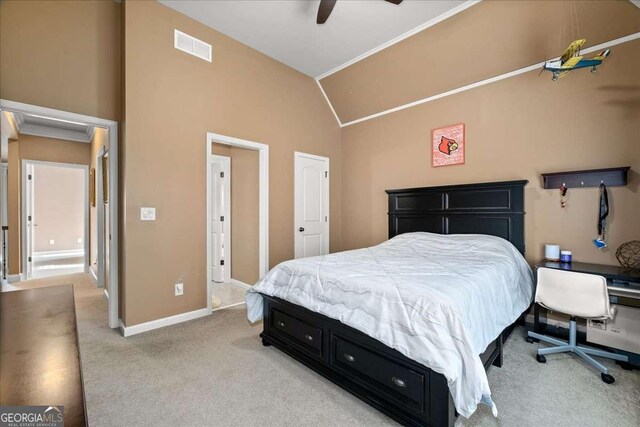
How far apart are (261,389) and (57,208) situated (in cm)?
927

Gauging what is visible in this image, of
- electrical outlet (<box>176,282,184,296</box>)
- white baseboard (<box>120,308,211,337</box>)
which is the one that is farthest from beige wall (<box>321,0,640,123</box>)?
white baseboard (<box>120,308,211,337</box>)

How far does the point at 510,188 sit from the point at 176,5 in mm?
4209

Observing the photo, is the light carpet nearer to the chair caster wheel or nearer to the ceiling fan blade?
the chair caster wheel

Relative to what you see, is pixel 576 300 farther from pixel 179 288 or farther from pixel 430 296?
pixel 179 288

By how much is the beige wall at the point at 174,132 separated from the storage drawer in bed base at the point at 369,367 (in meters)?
1.41

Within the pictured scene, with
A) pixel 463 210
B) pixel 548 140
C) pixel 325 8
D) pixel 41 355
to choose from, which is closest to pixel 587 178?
pixel 548 140

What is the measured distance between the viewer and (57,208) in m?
8.04

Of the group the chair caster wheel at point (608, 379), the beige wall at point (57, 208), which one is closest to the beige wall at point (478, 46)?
the chair caster wheel at point (608, 379)

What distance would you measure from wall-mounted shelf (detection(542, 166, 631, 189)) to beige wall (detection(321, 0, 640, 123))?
1136 millimetres

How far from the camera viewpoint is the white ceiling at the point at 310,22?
306cm

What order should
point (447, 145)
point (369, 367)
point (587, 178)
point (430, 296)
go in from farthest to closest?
point (447, 145) < point (587, 178) < point (369, 367) < point (430, 296)

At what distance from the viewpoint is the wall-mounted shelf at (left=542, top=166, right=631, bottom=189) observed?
267 cm

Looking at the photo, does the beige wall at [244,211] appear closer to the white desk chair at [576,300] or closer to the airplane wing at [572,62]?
the white desk chair at [576,300]

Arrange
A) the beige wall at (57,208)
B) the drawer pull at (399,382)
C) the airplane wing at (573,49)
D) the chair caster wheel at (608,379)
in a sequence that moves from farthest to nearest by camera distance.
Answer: the beige wall at (57,208), the airplane wing at (573,49), the chair caster wheel at (608,379), the drawer pull at (399,382)
